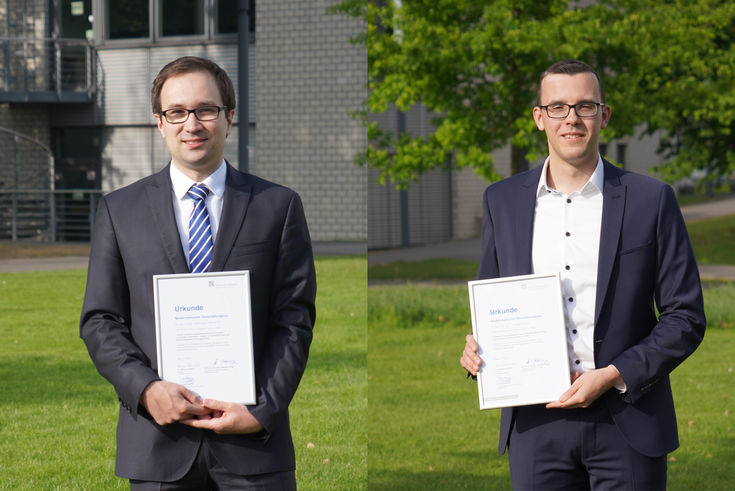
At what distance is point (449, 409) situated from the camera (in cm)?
935

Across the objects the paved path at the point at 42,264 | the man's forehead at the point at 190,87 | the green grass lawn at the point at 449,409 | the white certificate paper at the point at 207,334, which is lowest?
the green grass lawn at the point at 449,409

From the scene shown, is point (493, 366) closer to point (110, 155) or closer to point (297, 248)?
point (297, 248)

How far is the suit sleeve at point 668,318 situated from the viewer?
9.71 feet

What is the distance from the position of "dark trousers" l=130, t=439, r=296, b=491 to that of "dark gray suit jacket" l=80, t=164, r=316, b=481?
3 centimetres

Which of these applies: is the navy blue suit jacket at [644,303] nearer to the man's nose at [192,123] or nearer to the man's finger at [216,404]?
the man's finger at [216,404]

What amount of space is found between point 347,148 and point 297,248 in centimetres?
1825

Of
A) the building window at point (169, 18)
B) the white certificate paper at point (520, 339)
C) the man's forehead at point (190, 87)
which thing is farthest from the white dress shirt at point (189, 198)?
the building window at point (169, 18)

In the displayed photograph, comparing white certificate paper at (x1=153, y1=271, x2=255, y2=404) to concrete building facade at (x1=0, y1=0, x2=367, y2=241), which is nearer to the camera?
white certificate paper at (x1=153, y1=271, x2=255, y2=404)

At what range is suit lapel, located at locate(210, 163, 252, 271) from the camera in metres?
2.88

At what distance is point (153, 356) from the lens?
286 cm

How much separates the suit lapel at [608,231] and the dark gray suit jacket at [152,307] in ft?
2.76

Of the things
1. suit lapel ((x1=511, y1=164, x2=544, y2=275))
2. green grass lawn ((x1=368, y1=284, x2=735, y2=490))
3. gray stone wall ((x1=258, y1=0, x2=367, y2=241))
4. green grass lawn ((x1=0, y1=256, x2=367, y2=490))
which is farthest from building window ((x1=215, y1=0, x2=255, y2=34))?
suit lapel ((x1=511, y1=164, x2=544, y2=275))

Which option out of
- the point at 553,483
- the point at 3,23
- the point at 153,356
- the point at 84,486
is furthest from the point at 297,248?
the point at 3,23

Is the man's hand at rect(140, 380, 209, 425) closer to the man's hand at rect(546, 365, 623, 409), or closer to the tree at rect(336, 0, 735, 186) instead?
the man's hand at rect(546, 365, 623, 409)
